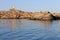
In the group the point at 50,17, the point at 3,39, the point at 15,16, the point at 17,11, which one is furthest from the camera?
the point at 17,11

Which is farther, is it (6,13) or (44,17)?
(6,13)

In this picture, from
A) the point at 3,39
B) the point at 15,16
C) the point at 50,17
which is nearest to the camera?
the point at 3,39

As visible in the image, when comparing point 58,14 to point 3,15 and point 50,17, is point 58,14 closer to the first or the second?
point 50,17

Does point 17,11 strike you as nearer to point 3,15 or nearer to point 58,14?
point 3,15

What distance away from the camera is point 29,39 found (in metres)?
19.5

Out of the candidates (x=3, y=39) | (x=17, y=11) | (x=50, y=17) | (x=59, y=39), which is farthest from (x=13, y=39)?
(x=17, y=11)

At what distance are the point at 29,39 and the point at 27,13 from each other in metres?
111

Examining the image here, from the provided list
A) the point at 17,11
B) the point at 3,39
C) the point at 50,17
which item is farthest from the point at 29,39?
the point at 17,11

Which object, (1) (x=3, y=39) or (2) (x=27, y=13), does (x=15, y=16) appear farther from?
(1) (x=3, y=39)

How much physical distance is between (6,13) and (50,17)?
157 ft

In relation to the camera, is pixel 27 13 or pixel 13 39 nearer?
pixel 13 39

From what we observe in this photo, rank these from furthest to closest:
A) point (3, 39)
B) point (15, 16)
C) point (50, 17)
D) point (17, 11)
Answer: point (17, 11) → point (15, 16) → point (50, 17) → point (3, 39)

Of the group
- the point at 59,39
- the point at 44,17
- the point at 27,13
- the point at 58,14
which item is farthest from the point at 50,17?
the point at 59,39

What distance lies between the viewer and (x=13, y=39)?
768 inches
